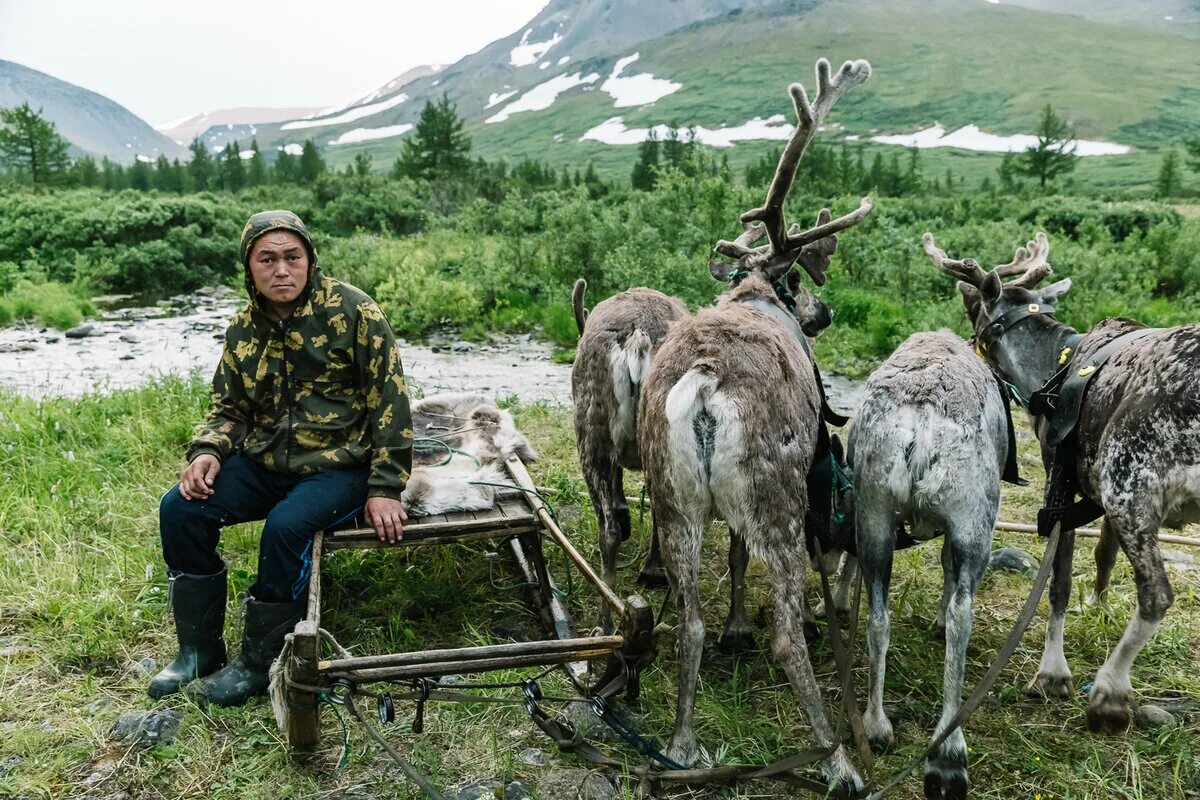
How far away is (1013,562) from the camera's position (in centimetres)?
531

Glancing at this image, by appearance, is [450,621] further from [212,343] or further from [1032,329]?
[212,343]

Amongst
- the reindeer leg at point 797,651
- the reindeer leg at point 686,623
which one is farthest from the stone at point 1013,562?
the reindeer leg at point 686,623

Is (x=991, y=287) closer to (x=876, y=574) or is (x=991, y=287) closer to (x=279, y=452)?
(x=876, y=574)

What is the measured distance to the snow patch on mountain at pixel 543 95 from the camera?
14062 cm

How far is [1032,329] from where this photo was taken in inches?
183

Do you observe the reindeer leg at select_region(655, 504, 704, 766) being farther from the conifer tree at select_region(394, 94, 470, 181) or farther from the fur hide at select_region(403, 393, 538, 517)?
the conifer tree at select_region(394, 94, 470, 181)

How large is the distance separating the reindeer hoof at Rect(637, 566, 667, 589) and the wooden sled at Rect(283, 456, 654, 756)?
3.44 ft

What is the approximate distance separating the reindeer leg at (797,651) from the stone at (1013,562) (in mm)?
2628

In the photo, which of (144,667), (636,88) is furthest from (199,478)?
(636,88)

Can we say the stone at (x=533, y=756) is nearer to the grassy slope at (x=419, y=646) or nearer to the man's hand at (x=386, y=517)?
the grassy slope at (x=419, y=646)

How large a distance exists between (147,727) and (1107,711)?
4136 mm

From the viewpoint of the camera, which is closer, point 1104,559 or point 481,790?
point 481,790

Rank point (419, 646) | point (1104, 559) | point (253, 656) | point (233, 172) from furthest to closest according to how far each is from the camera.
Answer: point (233, 172), point (1104, 559), point (419, 646), point (253, 656)

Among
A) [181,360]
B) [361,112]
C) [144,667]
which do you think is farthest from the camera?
[361,112]
